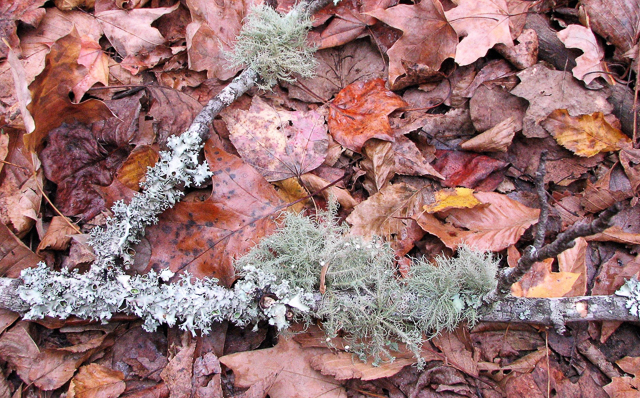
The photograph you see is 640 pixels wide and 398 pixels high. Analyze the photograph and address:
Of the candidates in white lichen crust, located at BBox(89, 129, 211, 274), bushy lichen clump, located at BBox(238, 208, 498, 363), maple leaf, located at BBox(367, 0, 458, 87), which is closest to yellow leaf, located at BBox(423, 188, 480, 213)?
bushy lichen clump, located at BBox(238, 208, 498, 363)

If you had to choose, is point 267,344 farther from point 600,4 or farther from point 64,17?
point 600,4

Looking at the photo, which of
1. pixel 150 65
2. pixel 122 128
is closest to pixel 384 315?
pixel 122 128

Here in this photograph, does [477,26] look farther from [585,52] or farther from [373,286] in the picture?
[373,286]

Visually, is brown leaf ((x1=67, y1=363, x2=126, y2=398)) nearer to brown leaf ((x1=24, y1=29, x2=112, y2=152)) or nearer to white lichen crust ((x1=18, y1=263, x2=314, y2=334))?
white lichen crust ((x1=18, y1=263, x2=314, y2=334))

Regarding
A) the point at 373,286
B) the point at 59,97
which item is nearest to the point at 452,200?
the point at 373,286

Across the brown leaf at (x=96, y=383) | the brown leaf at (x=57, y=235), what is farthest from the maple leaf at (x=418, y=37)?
the brown leaf at (x=96, y=383)

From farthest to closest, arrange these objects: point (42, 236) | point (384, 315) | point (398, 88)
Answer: point (398, 88)
point (42, 236)
point (384, 315)
